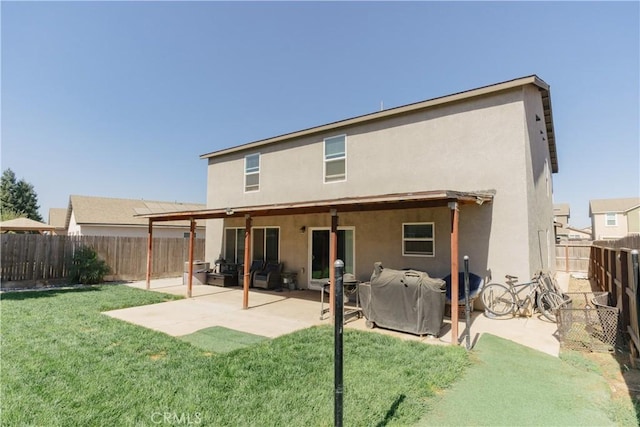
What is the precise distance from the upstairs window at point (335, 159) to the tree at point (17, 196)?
1670 inches

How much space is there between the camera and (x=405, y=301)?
6.12 meters

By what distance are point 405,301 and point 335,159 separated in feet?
19.8

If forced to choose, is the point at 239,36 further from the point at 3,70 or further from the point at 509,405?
the point at 509,405

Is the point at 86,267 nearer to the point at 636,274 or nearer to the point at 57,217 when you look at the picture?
the point at 636,274

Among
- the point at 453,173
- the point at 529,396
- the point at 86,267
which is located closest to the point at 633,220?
the point at 453,173

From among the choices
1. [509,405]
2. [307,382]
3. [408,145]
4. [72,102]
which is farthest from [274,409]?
[72,102]

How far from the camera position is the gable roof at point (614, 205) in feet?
109

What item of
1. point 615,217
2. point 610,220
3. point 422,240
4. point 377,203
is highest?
point 615,217

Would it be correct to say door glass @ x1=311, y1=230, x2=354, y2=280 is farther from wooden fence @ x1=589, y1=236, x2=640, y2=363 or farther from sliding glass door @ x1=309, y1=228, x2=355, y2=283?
wooden fence @ x1=589, y1=236, x2=640, y2=363

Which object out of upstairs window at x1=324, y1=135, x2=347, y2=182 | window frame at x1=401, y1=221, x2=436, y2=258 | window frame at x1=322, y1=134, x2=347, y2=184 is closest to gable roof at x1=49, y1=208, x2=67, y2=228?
window frame at x1=322, y1=134, x2=347, y2=184

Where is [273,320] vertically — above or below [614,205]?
below

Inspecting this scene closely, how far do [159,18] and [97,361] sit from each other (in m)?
9.75

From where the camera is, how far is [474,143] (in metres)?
8.27

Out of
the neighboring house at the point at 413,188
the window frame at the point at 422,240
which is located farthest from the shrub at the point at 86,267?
the window frame at the point at 422,240
